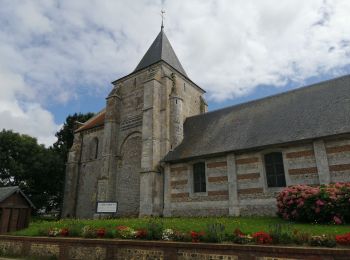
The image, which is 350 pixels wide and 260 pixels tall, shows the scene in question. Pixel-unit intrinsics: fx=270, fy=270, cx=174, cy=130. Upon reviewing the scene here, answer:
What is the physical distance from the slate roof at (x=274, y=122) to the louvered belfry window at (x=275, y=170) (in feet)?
3.28

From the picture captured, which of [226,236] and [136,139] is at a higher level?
[136,139]

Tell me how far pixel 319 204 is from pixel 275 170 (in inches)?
187

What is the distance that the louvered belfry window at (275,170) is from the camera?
15.1m

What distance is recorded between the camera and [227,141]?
57.5ft

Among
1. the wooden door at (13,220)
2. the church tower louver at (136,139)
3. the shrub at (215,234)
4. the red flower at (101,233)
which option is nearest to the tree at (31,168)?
the church tower louver at (136,139)

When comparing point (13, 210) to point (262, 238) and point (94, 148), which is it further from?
point (262, 238)

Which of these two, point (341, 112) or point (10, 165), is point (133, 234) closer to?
point (341, 112)

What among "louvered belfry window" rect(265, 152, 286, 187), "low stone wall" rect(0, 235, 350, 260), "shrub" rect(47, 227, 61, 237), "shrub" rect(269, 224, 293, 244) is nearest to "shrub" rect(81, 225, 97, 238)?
"low stone wall" rect(0, 235, 350, 260)

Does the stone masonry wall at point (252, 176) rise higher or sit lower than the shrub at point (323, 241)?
higher

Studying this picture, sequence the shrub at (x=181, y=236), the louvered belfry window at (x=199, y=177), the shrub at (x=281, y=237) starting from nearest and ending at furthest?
the shrub at (x=281, y=237), the shrub at (x=181, y=236), the louvered belfry window at (x=199, y=177)

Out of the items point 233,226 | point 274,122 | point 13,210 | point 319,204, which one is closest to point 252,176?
point 274,122

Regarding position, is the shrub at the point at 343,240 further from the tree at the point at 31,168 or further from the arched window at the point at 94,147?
the tree at the point at 31,168

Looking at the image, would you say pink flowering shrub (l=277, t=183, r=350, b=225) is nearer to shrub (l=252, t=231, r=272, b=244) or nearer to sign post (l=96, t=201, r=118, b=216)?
shrub (l=252, t=231, r=272, b=244)

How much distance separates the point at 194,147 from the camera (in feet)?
62.5
